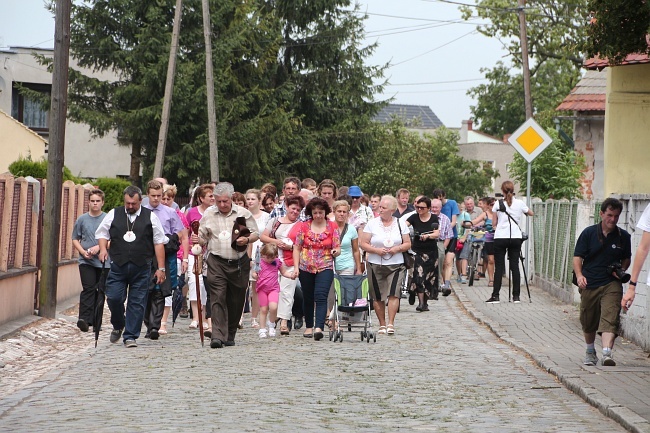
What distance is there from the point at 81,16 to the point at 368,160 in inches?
577

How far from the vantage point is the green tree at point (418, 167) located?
204ft

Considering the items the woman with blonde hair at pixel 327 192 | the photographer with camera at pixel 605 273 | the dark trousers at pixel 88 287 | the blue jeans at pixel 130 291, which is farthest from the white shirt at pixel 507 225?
the photographer with camera at pixel 605 273

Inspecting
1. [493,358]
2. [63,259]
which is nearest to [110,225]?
[493,358]

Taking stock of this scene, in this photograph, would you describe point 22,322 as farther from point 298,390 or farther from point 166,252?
point 298,390

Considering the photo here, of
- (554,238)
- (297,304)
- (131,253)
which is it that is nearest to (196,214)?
(297,304)

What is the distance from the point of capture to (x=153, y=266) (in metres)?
15.0

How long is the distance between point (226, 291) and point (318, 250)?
1.38 metres

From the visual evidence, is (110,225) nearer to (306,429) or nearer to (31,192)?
(31,192)

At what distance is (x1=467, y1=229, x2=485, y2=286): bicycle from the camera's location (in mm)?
26922

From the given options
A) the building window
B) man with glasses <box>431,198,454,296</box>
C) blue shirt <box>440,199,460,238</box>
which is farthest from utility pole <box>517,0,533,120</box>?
the building window

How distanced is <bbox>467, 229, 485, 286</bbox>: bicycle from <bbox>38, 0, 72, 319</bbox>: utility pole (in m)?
11.0

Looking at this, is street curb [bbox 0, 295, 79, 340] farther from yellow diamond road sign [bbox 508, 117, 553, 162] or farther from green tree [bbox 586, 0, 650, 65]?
yellow diamond road sign [bbox 508, 117, 553, 162]

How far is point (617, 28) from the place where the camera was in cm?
1484

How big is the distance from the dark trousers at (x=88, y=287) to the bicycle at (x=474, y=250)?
1182 cm
